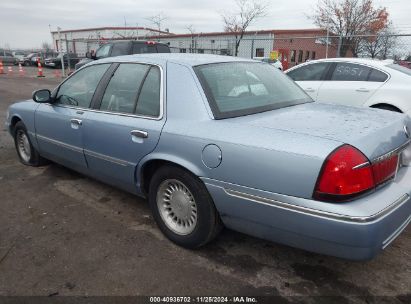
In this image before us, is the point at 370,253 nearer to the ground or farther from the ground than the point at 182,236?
farther from the ground

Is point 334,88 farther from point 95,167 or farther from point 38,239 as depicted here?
point 38,239

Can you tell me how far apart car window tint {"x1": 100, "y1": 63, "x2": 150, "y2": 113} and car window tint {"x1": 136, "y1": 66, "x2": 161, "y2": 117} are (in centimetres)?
8

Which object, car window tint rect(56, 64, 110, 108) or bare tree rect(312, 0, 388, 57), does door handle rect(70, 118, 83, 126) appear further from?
bare tree rect(312, 0, 388, 57)

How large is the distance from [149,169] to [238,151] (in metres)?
1.04

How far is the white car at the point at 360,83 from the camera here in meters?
5.63

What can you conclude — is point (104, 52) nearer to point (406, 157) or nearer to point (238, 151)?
point (238, 151)

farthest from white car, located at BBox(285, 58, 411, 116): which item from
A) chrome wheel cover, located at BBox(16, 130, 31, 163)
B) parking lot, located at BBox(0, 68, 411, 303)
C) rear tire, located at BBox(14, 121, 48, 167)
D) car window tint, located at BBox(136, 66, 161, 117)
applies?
chrome wheel cover, located at BBox(16, 130, 31, 163)

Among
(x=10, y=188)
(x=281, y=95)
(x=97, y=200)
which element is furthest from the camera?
(x=10, y=188)

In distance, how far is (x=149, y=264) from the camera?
9.29 feet

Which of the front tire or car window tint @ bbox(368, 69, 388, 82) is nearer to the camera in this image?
the front tire

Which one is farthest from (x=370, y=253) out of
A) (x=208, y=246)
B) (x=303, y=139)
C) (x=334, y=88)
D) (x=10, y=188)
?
(x=334, y=88)

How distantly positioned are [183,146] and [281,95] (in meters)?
1.16

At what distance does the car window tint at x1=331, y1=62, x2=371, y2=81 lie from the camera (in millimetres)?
6023

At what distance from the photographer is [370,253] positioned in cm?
218
